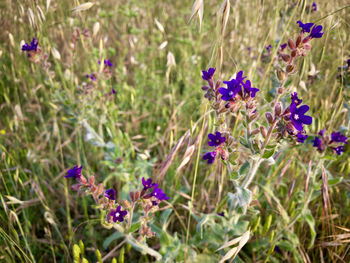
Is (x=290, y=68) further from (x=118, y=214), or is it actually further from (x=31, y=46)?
(x=31, y=46)

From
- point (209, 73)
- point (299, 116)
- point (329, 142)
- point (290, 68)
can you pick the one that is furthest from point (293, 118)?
point (329, 142)

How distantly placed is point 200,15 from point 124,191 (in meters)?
1.74

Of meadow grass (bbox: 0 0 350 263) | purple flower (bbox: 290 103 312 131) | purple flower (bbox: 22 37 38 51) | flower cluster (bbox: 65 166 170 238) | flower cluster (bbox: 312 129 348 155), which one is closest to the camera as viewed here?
purple flower (bbox: 290 103 312 131)

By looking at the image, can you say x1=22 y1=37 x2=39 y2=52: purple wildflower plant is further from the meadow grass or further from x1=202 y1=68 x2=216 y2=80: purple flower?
x1=202 y1=68 x2=216 y2=80: purple flower

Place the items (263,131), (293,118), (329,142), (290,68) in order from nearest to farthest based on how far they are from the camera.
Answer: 1. (293,118)
2. (263,131)
3. (290,68)
4. (329,142)

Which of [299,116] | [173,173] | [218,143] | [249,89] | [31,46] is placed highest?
[31,46]

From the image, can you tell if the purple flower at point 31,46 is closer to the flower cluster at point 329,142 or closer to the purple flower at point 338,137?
the flower cluster at point 329,142

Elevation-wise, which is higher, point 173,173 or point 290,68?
point 290,68

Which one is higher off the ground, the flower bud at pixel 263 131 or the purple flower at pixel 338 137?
the flower bud at pixel 263 131

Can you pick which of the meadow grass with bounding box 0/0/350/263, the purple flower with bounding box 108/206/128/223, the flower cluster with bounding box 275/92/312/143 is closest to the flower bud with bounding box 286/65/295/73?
the meadow grass with bounding box 0/0/350/263

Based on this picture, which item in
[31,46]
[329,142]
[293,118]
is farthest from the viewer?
[31,46]

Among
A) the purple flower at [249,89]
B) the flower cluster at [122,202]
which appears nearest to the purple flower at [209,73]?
the purple flower at [249,89]

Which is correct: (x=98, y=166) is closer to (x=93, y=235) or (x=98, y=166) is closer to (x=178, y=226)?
(x=93, y=235)

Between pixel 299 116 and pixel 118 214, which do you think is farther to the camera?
pixel 118 214
